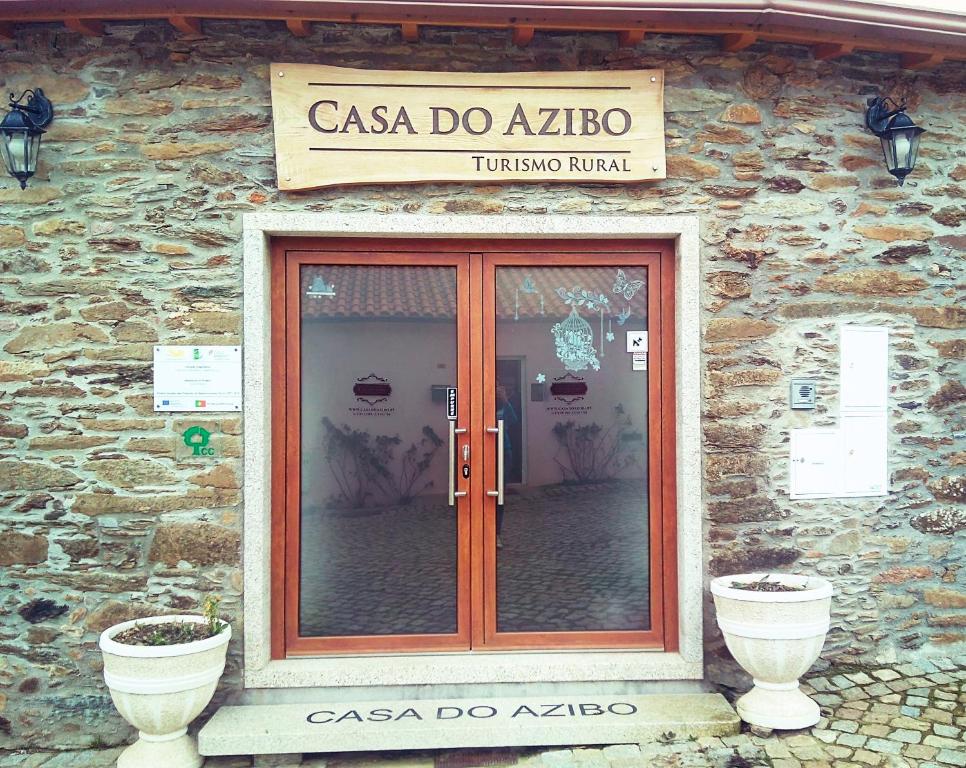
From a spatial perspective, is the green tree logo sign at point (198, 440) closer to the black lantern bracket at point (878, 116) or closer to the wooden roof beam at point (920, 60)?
the black lantern bracket at point (878, 116)

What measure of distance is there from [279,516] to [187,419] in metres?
0.68

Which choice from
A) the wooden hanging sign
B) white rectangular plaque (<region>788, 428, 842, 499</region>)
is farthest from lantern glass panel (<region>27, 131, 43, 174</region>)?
white rectangular plaque (<region>788, 428, 842, 499</region>)

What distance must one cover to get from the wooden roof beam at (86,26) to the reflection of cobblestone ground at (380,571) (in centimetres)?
263

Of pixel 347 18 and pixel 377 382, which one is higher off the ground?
pixel 347 18

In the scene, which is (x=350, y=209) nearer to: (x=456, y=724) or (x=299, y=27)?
(x=299, y=27)

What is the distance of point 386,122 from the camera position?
12.8ft

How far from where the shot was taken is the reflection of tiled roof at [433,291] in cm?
408

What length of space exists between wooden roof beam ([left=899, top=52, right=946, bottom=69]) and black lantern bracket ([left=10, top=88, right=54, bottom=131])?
14.5 ft

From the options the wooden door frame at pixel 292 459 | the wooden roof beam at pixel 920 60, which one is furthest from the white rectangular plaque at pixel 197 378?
the wooden roof beam at pixel 920 60

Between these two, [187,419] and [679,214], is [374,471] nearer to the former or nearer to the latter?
[187,419]

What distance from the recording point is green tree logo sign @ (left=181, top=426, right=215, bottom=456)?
12.6 ft

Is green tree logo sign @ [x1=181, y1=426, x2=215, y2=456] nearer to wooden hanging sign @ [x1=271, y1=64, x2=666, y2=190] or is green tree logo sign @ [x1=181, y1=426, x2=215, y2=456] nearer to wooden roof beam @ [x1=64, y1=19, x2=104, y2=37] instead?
wooden hanging sign @ [x1=271, y1=64, x2=666, y2=190]

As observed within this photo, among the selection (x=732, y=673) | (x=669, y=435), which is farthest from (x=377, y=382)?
(x=732, y=673)

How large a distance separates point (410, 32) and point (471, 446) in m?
2.10
